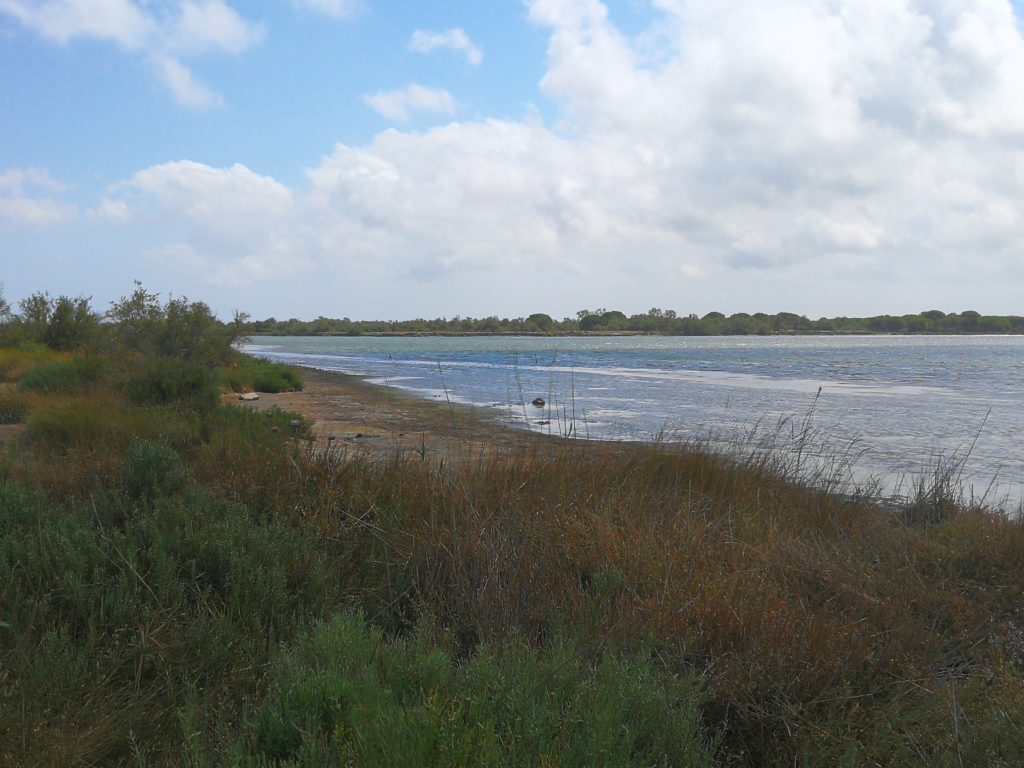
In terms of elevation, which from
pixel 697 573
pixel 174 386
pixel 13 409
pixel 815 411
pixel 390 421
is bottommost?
pixel 815 411

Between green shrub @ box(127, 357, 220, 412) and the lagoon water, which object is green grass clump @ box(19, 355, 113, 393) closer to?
green shrub @ box(127, 357, 220, 412)

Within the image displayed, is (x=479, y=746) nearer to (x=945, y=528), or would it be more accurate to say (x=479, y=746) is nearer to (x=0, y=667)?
(x=0, y=667)

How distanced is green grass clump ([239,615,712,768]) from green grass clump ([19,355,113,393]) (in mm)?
13005

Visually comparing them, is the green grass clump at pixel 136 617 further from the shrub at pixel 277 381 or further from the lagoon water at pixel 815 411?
the shrub at pixel 277 381

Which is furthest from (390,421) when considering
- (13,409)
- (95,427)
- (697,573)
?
(697,573)

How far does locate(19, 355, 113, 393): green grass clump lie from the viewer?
14562 mm

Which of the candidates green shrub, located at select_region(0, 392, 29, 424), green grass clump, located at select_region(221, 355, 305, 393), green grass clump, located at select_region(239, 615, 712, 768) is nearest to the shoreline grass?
green grass clump, located at select_region(239, 615, 712, 768)

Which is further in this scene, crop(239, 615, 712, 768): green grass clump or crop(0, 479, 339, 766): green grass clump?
crop(0, 479, 339, 766): green grass clump

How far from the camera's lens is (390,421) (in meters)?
16.9

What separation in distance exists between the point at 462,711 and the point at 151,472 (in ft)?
13.1

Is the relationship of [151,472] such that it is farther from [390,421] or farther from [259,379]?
[259,379]

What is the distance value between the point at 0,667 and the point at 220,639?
0.92 meters

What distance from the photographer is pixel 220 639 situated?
383cm

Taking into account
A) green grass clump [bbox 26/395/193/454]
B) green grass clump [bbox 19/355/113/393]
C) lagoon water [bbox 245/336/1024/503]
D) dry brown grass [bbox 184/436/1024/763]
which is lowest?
lagoon water [bbox 245/336/1024/503]
